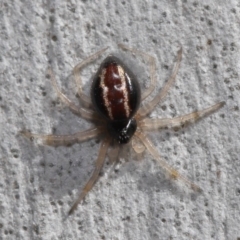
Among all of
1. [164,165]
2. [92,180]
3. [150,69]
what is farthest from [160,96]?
[92,180]

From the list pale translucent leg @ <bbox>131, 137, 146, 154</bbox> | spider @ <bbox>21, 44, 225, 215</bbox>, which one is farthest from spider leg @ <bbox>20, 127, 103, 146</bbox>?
pale translucent leg @ <bbox>131, 137, 146, 154</bbox>

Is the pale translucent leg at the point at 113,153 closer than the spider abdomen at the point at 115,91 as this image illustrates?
No

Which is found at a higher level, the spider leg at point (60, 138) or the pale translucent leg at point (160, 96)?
the pale translucent leg at point (160, 96)

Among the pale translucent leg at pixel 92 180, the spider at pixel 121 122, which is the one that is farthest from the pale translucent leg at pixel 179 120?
the pale translucent leg at pixel 92 180

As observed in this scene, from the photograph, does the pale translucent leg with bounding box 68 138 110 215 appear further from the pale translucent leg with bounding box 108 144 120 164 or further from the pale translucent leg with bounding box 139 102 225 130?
the pale translucent leg with bounding box 139 102 225 130

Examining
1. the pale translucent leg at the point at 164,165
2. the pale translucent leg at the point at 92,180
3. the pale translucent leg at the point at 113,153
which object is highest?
the pale translucent leg at the point at 164,165

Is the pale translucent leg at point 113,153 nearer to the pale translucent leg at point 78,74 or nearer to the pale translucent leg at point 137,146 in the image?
the pale translucent leg at point 137,146

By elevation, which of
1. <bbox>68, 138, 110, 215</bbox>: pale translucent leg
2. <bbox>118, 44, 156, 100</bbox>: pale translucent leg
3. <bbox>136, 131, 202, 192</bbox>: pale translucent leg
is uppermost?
<bbox>118, 44, 156, 100</bbox>: pale translucent leg
